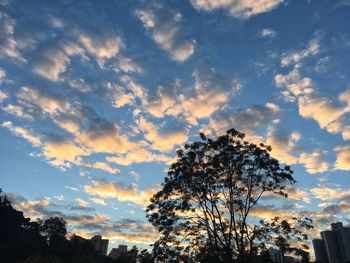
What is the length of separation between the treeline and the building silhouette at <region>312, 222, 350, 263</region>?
2595 inches

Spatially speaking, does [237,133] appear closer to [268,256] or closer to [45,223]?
[268,256]

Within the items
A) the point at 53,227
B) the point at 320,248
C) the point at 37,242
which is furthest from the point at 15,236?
the point at 320,248

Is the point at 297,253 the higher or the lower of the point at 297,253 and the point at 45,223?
the lower

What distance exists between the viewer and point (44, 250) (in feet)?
283

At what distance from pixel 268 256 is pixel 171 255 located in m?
7.85

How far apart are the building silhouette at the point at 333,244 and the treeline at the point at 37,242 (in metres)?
65.9

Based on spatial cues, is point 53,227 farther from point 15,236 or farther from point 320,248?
point 320,248

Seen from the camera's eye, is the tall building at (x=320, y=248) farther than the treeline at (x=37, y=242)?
Yes

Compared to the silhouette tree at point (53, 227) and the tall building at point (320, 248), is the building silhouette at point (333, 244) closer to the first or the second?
the tall building at point (320, 248)

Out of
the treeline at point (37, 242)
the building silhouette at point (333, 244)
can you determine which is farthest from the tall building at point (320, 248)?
the treeline at point (37, 242)

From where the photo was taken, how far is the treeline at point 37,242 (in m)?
79.2

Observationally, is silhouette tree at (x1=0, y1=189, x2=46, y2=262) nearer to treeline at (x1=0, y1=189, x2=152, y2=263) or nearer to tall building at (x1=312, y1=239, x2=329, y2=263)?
treeline at (x1=0, y1=189, x2=152, y2=263)

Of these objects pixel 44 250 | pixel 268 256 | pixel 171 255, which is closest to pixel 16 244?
pixel 44 250

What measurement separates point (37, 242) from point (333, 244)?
94.9 m
